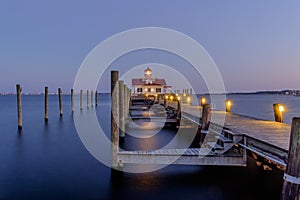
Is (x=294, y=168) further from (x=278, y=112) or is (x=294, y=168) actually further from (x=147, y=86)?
(x=147, y=86)

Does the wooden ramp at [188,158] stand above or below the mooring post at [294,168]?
below

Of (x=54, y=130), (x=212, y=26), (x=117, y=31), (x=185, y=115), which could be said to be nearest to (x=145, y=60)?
(x=117, y=31)

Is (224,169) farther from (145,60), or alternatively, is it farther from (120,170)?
(145,60)

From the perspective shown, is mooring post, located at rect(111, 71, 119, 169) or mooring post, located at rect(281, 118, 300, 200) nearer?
mooring post, located at rect(281, 118, 300, 200)

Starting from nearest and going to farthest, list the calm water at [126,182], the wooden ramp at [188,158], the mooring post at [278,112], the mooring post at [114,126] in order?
the wooden ramp at [188,158] → the calm water at [126,182] → the mooring post at [114,126] → the mooring post at [278,112]

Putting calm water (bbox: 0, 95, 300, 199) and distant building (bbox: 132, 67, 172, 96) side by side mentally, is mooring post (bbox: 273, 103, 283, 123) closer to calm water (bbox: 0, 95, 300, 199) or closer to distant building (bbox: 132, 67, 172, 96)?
calm water (bbox: 0, 95, 300, 199)

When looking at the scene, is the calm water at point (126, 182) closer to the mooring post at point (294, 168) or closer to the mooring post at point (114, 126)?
the mooring post at point (114, 126)

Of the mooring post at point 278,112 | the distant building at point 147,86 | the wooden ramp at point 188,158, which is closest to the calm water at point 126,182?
the wooden ramp at point 188,158

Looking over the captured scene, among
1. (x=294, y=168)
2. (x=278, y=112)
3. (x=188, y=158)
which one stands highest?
(x=278, y=112)

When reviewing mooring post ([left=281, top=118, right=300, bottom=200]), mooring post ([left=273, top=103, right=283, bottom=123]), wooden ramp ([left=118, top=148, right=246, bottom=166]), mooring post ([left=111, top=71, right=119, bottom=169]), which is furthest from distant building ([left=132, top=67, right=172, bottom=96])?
mooring post ([left=281, top=118, right=300, bottom=200])

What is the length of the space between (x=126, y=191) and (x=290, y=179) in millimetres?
5176

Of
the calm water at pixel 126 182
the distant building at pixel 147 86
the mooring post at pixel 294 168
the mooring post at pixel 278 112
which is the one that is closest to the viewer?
the mooring post at pixel 294 168

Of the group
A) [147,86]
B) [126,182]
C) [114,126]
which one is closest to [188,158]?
[126,182]

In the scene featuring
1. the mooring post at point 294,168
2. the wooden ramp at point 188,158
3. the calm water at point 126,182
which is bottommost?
the calm water at point 126,182
